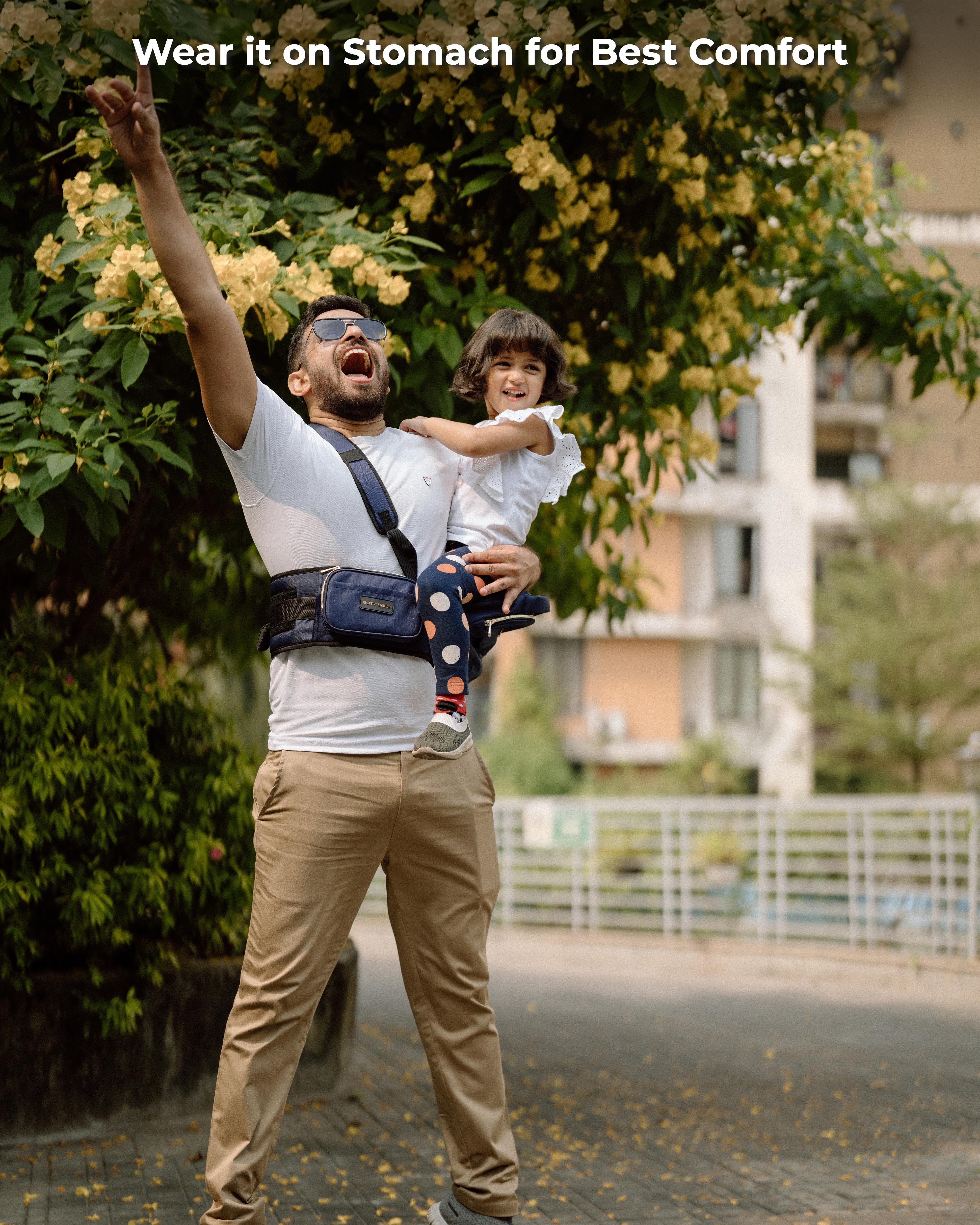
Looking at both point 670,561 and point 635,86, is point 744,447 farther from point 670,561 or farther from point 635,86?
point 635,86

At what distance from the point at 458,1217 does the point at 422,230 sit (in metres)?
3.43

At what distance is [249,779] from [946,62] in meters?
30.8

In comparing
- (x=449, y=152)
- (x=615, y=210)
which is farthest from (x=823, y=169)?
(x=449, y=152)

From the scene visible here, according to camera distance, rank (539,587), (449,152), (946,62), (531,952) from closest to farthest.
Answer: (449,152) → (539,587) → (531,952) → (946,62)

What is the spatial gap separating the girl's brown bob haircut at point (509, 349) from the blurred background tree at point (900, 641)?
2426 cm

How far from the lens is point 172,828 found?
570cm

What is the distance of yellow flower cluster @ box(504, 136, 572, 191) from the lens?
4.86 metres

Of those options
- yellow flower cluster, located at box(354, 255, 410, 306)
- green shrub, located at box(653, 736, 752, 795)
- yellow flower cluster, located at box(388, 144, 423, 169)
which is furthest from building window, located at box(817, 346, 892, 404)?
yellow flower cluster, located at box(354, 255, 410, 306)

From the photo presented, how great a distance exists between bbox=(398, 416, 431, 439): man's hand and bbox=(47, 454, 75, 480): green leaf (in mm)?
1051

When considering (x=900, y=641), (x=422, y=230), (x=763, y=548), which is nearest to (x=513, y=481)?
(x=422, y=230)

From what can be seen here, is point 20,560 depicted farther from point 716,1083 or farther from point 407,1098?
point 716,1083

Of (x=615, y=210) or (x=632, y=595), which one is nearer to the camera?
(x=615, y=210)

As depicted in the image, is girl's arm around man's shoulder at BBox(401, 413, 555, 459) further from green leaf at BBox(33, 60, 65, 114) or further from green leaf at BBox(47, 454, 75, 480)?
green leaf at BBox(33, 60, 65, 114)

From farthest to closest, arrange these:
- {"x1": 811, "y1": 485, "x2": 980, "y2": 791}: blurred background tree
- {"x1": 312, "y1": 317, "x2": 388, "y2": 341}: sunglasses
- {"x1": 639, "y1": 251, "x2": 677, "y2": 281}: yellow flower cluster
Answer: {"x1": 811, "y1": 485, "x2": 980, "y2": 791}: blurred background tree < {"x1": 639, "y1": 251, "x2": 677, "y2": 281}: yellow flower cluster < {"x1": 312, "y1": 317, "x2": 388, "y2": 341}: sunglasses
